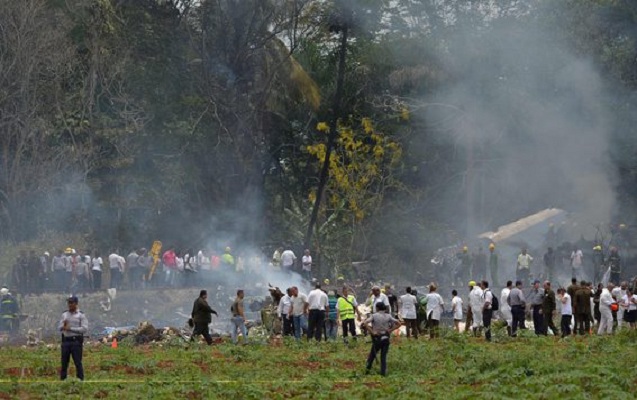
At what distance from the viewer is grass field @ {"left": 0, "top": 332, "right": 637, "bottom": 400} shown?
23438 millimetres

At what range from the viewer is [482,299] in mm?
35000

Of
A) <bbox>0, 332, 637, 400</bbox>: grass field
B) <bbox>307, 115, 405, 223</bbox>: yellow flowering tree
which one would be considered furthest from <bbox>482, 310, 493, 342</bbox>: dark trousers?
<bbox>307, 115, 405, 223</bbox>: yellow flowering tree

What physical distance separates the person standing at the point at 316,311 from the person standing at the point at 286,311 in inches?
29.8

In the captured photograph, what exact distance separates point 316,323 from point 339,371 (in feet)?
22.0

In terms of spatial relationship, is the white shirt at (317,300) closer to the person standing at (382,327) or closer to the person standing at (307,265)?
the person standing at (382,327)

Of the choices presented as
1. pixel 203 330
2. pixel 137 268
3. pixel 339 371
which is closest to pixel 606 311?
pixel 203 330

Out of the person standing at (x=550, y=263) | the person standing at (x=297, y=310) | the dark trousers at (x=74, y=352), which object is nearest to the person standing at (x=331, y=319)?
the person standing at (x=297, y=310)

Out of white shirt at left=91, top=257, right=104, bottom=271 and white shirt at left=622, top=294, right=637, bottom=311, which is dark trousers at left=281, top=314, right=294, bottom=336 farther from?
white shirt at left=91, top=257, right=104, bottom=271

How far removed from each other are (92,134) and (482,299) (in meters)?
24.1

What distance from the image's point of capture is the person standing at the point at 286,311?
3433 cm

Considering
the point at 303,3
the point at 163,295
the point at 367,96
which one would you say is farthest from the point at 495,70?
the point at 163,295

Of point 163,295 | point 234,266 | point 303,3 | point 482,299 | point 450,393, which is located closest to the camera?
point 450,393

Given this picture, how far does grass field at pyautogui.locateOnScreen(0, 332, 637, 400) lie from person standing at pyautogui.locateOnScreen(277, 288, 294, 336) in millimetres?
1644

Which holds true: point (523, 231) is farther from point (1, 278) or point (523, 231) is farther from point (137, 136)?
point (1, 278)
